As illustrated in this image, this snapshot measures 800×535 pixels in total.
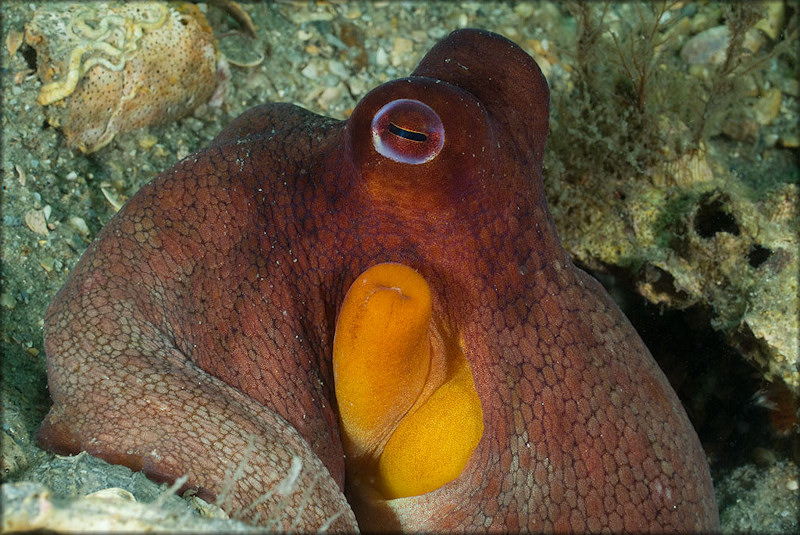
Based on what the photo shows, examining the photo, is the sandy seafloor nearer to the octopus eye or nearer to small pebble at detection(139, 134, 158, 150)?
small pebble at detection(139, 134, 158, 150)

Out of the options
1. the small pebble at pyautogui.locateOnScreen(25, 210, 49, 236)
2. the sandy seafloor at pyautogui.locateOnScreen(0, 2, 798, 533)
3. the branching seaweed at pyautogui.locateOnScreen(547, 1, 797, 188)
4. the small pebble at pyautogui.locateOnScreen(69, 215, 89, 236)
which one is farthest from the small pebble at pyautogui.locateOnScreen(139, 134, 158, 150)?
the branching seaweed at pyautogui.locateOnScreen(547, 1, 797, 188)

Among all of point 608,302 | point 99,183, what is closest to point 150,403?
point 608,302

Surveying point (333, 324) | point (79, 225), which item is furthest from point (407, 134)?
point (79, 225)

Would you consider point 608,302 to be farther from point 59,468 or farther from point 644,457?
point 59,468

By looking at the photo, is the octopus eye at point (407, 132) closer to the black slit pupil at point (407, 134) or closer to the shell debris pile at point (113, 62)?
the black slit pupil at point (407, 134)

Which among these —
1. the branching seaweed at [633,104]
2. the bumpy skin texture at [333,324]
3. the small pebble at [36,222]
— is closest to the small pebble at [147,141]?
the small pebble at [36,222]
